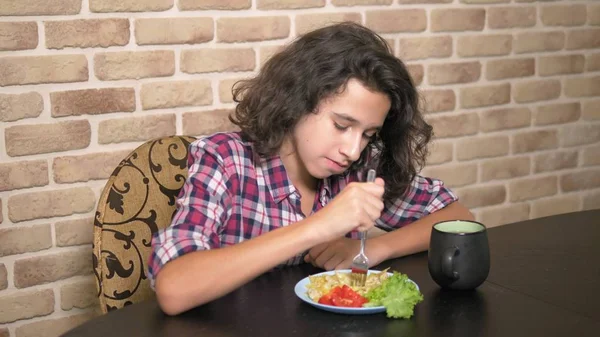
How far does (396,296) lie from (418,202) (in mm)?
660

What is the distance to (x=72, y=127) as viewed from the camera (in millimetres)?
2064

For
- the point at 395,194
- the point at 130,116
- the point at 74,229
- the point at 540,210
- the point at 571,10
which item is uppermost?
the point at 571,10

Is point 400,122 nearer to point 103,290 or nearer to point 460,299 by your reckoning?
point 460,299

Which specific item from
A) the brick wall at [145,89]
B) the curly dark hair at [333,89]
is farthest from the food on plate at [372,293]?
the brick wall at [145,89]

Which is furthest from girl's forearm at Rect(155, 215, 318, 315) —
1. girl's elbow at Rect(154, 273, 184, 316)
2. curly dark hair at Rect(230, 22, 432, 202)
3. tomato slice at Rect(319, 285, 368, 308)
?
curly dark hair at Rect(230, 22, 432, 202)

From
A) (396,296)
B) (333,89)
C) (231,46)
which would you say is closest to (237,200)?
(333,89)

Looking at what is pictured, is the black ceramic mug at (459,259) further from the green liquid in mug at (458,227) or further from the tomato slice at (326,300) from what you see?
the tomato slice at (326,300)

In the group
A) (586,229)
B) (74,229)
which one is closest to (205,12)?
(74,229)

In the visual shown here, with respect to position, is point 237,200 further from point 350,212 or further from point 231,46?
point 231,46

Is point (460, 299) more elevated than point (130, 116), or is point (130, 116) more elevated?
point (130, 116)

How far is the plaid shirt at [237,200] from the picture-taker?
152 cm

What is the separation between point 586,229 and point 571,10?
1.38 m

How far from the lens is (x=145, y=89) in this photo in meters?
2.15

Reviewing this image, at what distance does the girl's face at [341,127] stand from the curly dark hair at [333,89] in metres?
0.02
